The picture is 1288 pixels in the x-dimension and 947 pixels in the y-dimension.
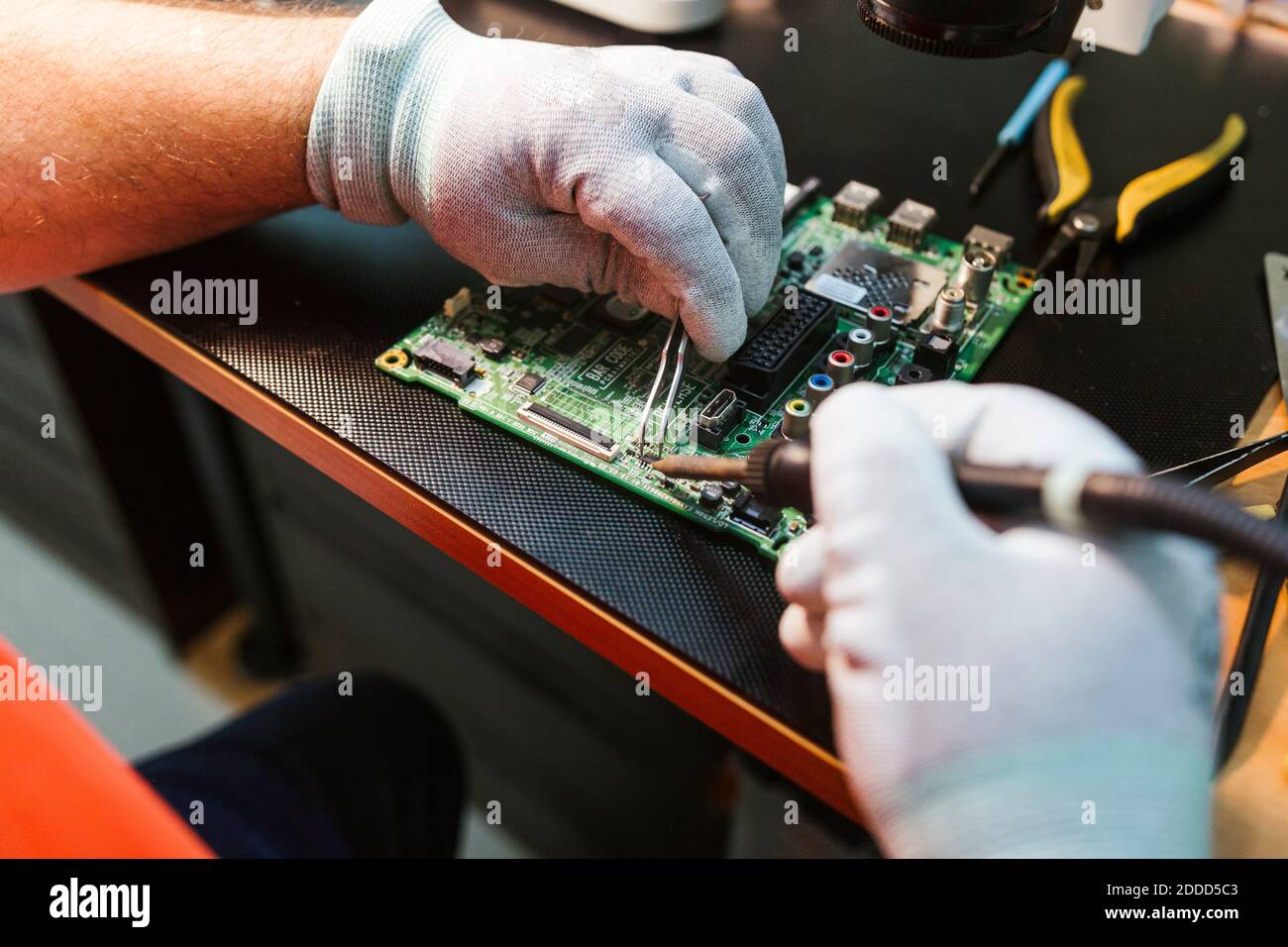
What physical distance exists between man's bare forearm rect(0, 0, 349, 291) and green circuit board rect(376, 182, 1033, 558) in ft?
0.84

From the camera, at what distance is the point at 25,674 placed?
60cm

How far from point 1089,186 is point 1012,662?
829mm

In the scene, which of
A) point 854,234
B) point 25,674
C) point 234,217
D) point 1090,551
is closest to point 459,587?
point 234,217

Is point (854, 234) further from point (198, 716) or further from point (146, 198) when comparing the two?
point (198, 716)

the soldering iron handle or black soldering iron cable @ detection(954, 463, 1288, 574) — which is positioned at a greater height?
the soldering iron handle

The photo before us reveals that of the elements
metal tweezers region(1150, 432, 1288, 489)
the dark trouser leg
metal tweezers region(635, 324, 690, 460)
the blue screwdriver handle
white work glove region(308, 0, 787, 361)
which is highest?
the blue screwdriver handle

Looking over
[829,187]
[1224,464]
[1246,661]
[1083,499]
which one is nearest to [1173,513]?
[1083,499]

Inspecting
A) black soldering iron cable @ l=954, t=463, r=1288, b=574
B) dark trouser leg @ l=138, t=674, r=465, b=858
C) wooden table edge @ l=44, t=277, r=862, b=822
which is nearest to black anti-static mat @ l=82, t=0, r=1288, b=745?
wooden table edge @ l=44, t=277, r=862, b=822

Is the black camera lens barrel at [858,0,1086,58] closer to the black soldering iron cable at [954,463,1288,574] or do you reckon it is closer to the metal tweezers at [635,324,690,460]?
the metal tweezers at [635,324,690,460]

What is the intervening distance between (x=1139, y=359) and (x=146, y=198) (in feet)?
3.36

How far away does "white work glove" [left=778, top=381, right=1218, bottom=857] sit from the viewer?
0.56 metres

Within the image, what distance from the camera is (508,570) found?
855 mm

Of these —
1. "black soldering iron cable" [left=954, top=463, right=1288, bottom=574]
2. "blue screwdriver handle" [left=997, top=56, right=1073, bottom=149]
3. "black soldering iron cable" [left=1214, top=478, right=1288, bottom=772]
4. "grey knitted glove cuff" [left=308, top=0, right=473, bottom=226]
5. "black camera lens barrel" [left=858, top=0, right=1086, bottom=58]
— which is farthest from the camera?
"blue screwdriver handle" [left=997, top=56, right=1073, bottom=149]

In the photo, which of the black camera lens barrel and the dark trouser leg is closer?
the black camera lens barrel
